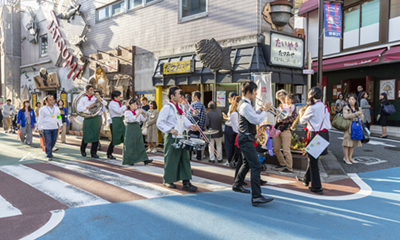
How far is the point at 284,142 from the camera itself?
738cm

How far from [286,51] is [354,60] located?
28.1ft

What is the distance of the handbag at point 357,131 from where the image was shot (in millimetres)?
8042

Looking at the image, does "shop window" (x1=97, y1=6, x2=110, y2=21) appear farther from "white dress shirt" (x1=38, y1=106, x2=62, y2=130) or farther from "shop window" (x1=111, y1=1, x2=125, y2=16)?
"white dress shirt" (x1=38, y1=106, x2=62, y2=130)

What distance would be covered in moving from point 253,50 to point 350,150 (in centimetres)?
428

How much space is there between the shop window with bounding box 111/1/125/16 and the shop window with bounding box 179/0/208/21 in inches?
174

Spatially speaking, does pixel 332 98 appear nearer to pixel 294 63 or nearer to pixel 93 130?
pixel 294 63

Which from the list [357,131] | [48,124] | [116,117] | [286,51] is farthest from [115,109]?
[357,131]

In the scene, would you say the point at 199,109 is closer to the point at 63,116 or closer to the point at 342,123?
the point at 342,123

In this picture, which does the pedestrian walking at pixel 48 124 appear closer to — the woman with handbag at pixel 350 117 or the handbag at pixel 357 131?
the woman with handbag at pixel 350 117

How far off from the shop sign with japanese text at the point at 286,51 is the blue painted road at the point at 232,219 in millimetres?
5567

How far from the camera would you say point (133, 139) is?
308 inches

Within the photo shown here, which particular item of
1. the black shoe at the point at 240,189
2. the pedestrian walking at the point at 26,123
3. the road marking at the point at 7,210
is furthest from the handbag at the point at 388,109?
the pedestrian walking at the point at 26,123

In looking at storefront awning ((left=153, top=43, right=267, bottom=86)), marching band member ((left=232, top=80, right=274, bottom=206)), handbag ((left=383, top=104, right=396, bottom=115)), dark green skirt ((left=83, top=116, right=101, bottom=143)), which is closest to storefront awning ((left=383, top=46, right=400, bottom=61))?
handbag ((left=383, top=104, right=396, bottom=115))

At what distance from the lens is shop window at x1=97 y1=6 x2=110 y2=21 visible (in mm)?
16202
